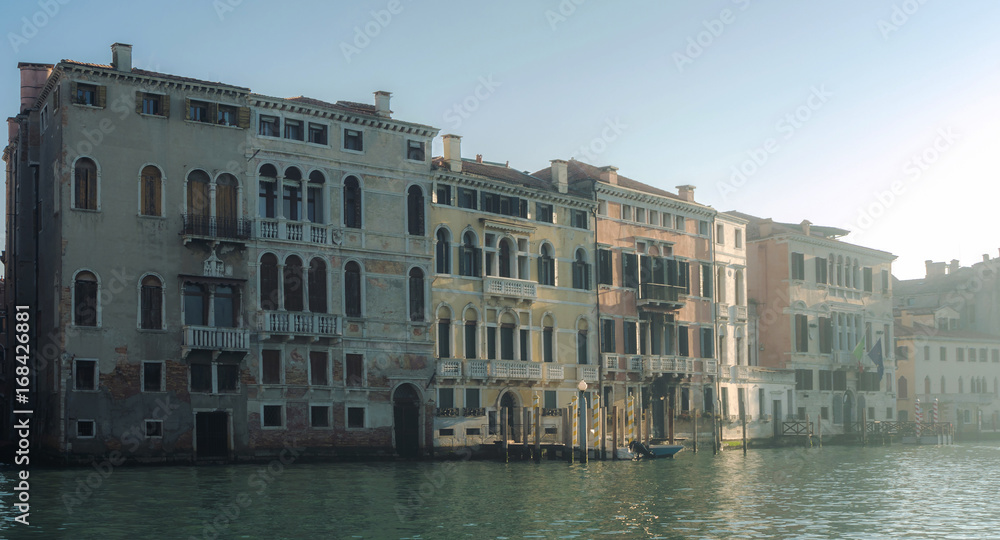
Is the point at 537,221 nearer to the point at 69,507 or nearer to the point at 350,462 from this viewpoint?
the point at 350,462

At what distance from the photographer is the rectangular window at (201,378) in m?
34.3

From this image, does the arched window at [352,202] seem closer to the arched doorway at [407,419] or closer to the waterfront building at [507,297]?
the waterfront building at [507,297]

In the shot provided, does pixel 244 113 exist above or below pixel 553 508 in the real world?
above

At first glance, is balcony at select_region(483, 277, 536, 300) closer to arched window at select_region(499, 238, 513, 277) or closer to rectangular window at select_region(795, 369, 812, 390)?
arched window at select_region(499, 238, 513, 277)

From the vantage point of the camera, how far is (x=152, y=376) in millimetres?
33500

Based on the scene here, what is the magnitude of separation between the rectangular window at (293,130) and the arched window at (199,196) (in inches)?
124

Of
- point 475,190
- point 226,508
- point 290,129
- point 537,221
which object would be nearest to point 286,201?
point 290,129

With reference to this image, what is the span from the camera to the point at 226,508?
2262 cm

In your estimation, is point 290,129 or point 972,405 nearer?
point 290,129

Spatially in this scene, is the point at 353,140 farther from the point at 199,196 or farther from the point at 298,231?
the point at 199,196

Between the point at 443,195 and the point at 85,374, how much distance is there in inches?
540

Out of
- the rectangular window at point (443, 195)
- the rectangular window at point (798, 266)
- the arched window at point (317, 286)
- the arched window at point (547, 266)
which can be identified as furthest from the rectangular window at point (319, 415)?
the rectangular window at point (798, 266)

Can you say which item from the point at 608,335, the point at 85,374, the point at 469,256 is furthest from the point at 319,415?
the point at 608,335

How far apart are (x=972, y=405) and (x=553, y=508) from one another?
55676 mm
